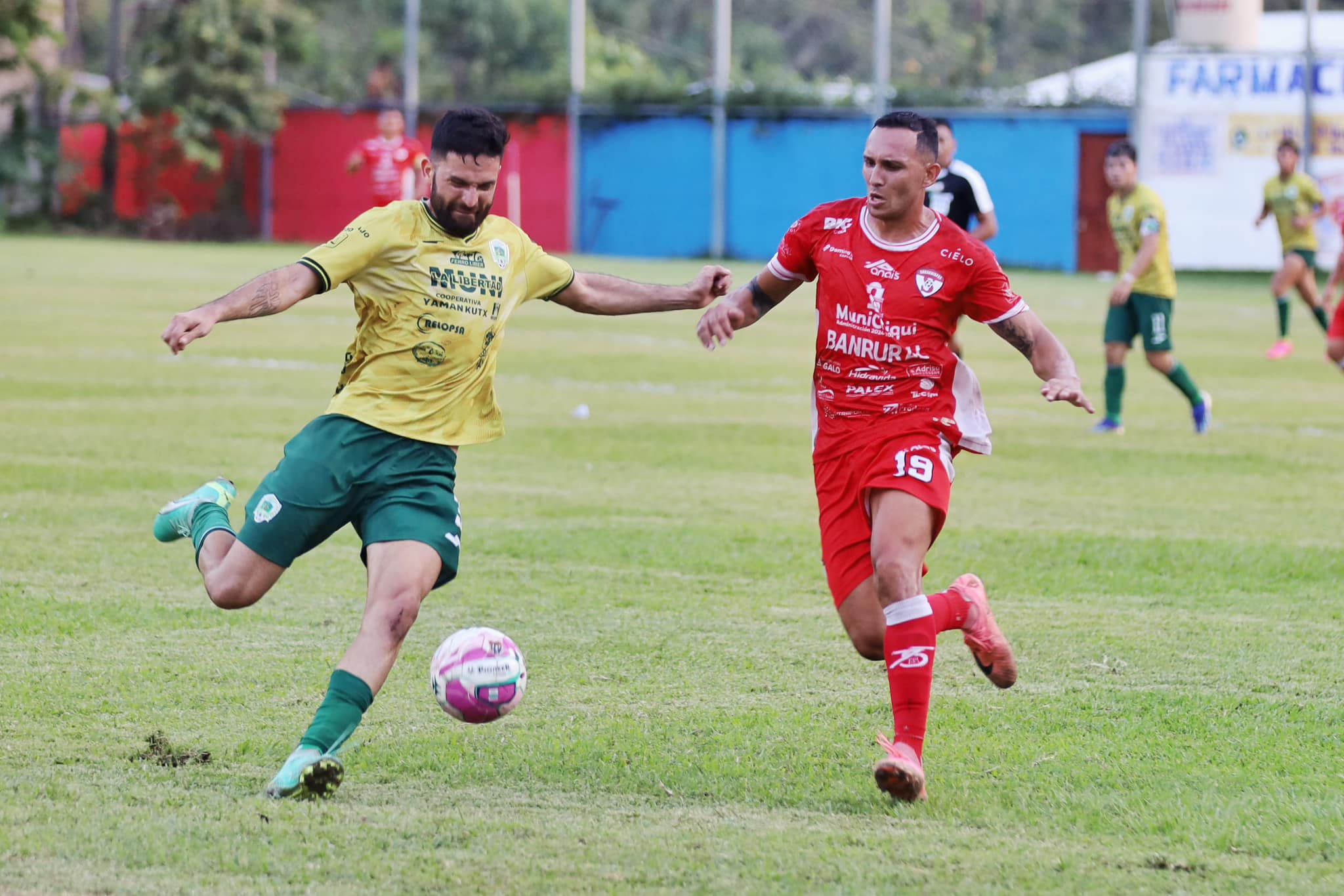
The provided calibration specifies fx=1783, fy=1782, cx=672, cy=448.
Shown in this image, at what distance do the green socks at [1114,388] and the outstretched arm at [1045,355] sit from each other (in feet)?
26.1

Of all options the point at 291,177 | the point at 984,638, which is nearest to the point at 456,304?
the point at 984,638

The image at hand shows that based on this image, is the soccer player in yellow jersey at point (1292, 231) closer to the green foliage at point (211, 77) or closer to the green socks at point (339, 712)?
the green socks at point (339, 712)

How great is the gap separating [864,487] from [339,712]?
176 cm

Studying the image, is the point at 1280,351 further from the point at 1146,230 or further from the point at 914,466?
the point at 914,466

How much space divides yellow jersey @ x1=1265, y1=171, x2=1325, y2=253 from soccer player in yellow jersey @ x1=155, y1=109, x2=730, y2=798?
57.4ft

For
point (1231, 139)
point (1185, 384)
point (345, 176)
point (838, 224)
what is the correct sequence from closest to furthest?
point (838, 224)
point (1185, 384)
point (1231, 139)
point (345, 176)

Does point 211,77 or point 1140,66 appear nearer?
point 1140,66

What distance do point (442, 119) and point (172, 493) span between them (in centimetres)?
514

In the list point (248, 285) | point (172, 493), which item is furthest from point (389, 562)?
point (172, 493)

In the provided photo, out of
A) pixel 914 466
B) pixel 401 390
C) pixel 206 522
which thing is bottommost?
pixel 206 522

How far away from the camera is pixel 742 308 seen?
19.8 ft

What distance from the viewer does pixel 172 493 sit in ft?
33.0

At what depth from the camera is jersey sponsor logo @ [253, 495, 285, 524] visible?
5.44 meters

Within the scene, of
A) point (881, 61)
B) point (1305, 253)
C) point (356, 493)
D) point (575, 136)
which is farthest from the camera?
point (575, 136)
